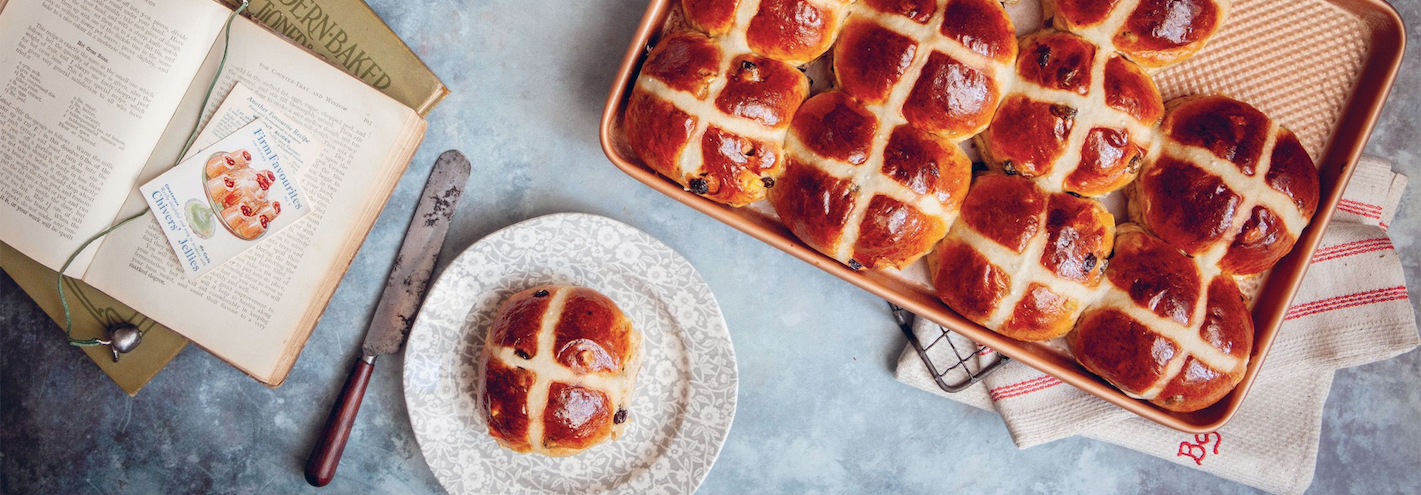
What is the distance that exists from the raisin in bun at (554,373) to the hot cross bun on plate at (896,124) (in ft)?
1.75

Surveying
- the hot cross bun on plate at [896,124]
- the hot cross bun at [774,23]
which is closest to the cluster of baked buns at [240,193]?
the hot cross bun at [774,23]

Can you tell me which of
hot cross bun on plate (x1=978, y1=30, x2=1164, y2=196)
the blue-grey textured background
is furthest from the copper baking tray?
the blue-grey textured background

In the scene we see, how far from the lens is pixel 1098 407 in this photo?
165 cm

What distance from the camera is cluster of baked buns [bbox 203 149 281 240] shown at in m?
1.63

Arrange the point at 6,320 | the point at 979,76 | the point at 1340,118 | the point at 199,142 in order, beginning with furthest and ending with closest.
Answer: the point at 6,320 < the point at 199,142 < the point at 1340,118 < the point at 979,76

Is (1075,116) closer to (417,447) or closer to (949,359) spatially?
(949,359)

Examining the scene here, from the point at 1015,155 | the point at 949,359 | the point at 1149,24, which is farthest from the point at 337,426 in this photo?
the point at 1149,24

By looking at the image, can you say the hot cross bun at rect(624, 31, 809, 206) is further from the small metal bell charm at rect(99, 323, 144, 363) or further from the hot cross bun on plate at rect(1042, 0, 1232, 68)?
the small metal bell charm at rect(99, 323, 144, 363)

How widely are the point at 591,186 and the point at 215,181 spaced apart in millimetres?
872

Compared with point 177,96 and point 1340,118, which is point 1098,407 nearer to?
point 1340,118

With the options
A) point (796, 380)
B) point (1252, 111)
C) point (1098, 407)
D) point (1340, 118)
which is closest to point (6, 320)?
point (796, 380)

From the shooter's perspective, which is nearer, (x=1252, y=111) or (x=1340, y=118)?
(x=1252, y=111)

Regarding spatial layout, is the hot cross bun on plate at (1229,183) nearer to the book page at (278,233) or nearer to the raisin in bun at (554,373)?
the raisin in bun at (554,373)

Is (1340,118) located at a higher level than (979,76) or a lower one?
lower
